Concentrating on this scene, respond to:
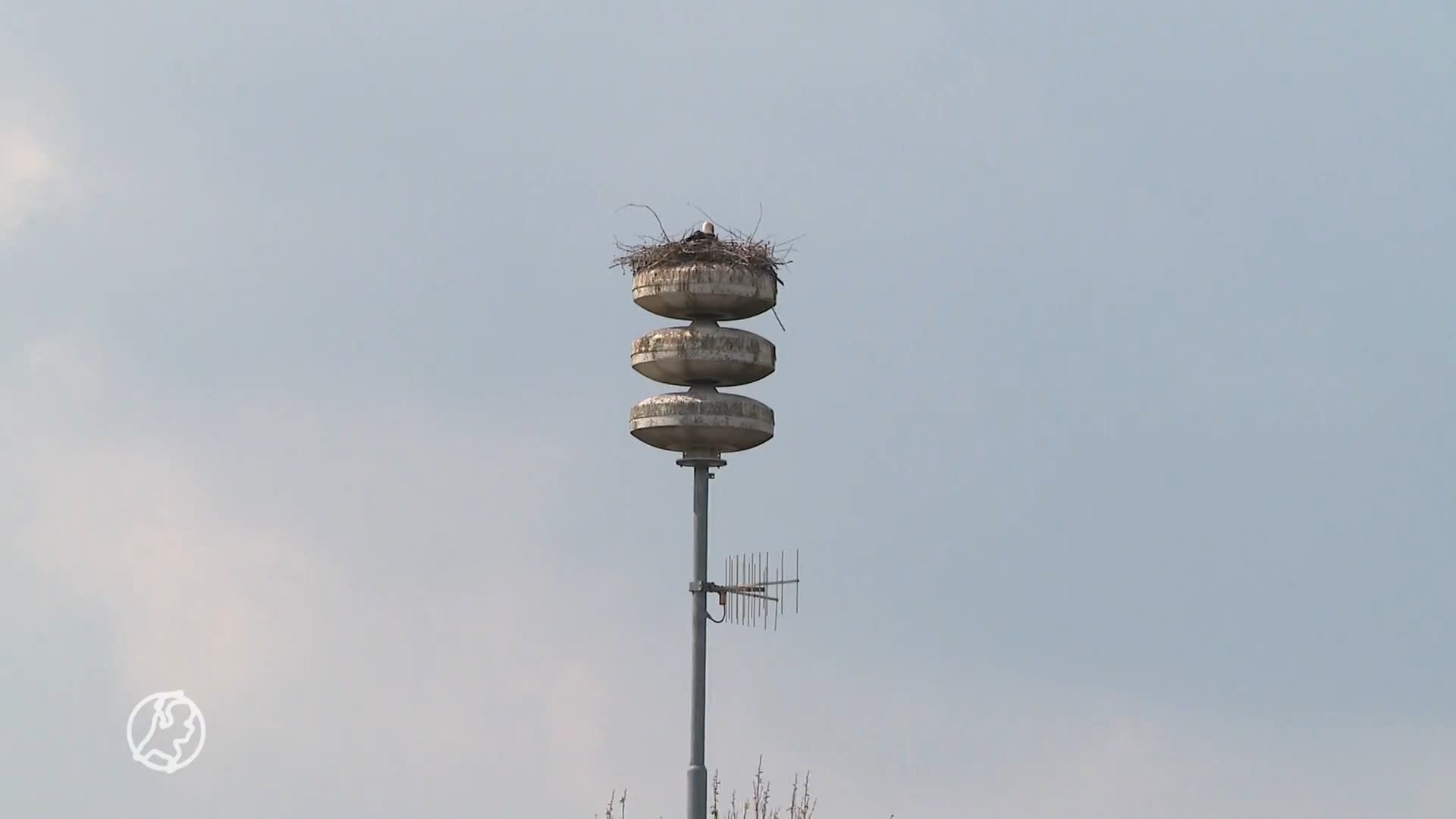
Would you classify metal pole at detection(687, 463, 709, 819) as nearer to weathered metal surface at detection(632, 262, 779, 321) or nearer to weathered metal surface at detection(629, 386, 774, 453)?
weathered metal surface at detection(629, 386, 774, 453)

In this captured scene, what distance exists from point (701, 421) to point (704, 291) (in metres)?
1.58

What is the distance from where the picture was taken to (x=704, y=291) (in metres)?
30.8

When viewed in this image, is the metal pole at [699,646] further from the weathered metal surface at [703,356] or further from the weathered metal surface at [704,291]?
the weathered metal surface at [704,291]

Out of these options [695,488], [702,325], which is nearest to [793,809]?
[695,488]

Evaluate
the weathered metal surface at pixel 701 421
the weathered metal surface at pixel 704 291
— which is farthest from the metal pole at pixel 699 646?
the weathered metal surface at pixel 704 291

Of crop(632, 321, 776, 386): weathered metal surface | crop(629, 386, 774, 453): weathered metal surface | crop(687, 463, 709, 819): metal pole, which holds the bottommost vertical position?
crop(687, 463, 709, 819): metal pole

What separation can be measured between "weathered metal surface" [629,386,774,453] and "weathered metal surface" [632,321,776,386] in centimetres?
25

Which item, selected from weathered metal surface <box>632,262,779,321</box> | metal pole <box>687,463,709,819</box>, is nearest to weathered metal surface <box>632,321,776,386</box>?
weathered metal surface <box>632,262,779,321</box>

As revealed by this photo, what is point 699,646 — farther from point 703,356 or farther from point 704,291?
point 704,291

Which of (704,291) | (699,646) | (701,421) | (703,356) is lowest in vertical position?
(699,646)

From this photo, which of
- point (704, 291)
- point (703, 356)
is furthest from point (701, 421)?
point (704, 291)

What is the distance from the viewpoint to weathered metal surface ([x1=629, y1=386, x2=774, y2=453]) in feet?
101

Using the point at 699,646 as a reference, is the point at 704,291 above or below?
above

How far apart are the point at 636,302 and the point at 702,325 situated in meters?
0.94
